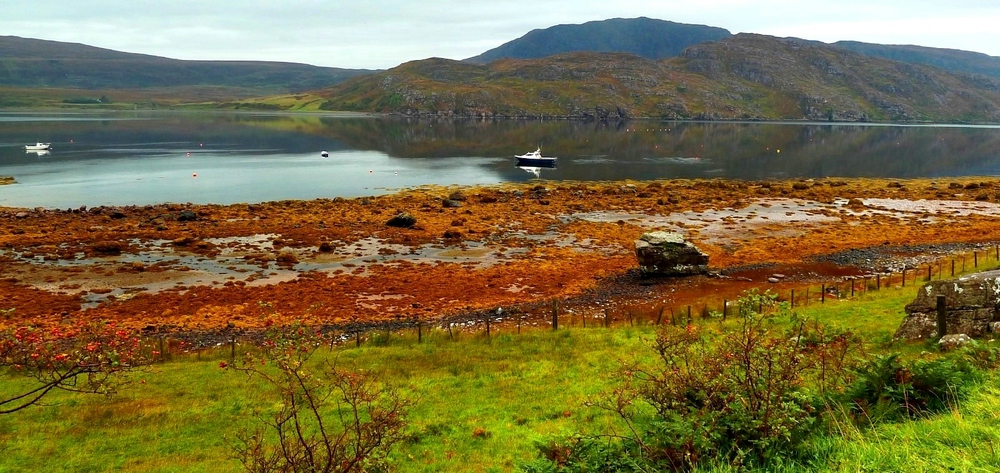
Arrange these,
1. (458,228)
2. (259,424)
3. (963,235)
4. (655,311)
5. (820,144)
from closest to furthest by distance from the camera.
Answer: (259,424) < (655,311) < (963,235) < (458,228) < (820,144)

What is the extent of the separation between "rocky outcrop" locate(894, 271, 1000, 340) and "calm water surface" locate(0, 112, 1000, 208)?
77503 millimetres

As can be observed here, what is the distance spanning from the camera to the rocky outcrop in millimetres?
18562

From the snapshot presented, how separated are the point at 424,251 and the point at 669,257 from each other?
21.9 meters

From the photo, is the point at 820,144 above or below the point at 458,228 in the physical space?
above

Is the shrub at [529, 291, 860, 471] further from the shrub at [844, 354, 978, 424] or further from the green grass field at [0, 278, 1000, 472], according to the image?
the shrub at [844, 354, 978, 424]

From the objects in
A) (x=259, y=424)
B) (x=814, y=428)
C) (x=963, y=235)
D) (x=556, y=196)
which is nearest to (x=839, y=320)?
(x=814, y=428)

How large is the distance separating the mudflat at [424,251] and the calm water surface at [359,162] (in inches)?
721

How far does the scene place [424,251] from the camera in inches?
2018

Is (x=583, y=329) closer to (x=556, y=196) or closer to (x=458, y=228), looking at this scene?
(x=458, y=228)

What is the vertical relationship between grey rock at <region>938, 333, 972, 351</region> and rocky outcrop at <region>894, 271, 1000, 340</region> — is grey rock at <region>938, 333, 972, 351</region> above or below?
below

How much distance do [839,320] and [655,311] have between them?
36.0ft

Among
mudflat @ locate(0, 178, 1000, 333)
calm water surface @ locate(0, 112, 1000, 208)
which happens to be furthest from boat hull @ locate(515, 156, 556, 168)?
mudflat @ locate(0, 178, 1000, 333)

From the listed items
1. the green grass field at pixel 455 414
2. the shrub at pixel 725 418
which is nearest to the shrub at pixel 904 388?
the green grass field at pixel 455 414

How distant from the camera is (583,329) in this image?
2791 cm
